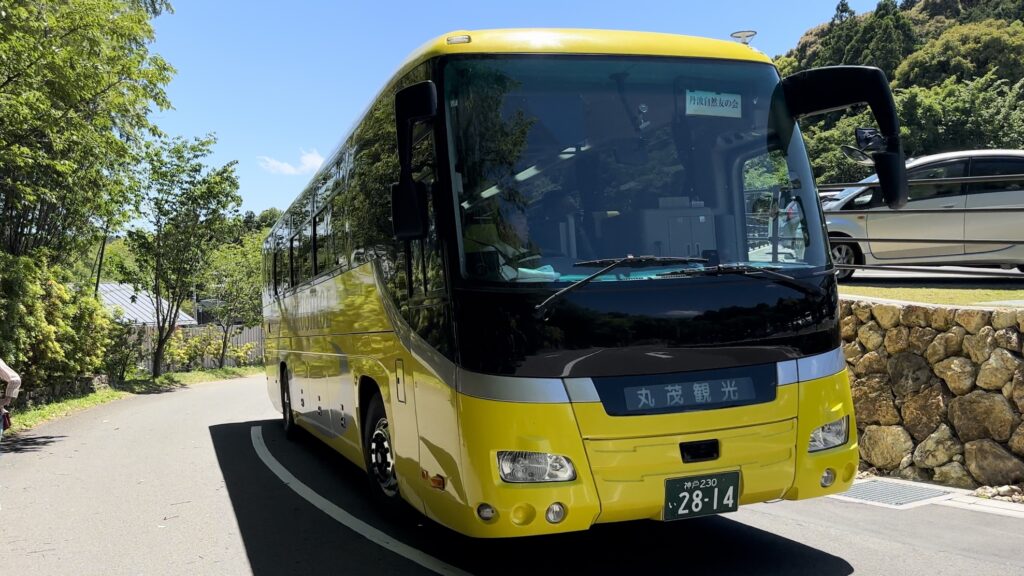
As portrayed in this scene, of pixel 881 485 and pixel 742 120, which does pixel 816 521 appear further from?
pixel 742 120

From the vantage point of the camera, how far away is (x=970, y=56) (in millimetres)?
57344

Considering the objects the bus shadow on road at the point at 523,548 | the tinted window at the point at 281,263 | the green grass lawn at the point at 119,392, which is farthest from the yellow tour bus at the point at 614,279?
the green grass lawn at the point at 119,392

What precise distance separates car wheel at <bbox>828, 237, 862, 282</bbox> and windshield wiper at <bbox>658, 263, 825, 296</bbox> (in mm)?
8717

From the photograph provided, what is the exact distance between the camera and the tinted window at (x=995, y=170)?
11352 mm

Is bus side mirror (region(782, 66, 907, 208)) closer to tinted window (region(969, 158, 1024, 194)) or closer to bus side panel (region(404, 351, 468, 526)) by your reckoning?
bus side panel (region(404, 351, 468, 526))

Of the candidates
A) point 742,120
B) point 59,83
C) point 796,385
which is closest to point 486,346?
point 796,385

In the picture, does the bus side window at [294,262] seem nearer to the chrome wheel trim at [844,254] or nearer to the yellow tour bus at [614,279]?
the yellow tour bus at [614,279]

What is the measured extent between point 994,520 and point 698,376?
3.30m

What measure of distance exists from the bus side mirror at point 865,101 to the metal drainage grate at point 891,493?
307cm

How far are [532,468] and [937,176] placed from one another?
10389 mm

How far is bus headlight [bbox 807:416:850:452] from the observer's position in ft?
15.1

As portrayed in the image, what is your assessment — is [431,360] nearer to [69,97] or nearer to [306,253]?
[306,253]

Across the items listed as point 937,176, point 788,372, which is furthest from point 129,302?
point 788,372

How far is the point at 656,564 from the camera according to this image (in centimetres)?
509
